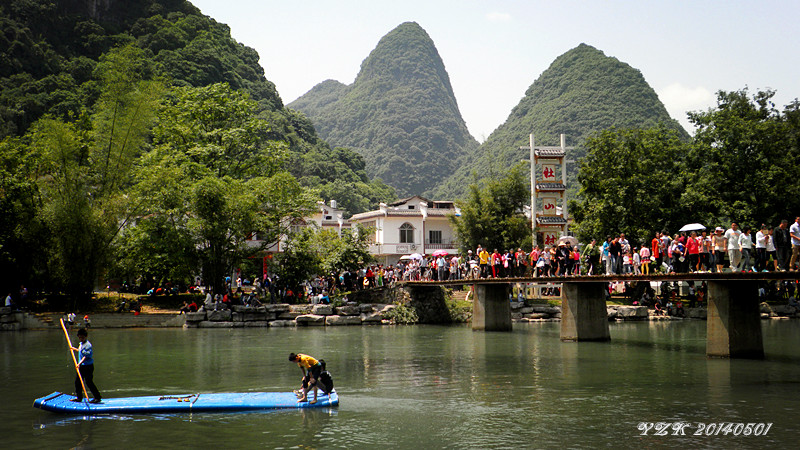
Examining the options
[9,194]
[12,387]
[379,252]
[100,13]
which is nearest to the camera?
[12,387]

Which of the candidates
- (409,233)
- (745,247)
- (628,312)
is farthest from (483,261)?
(409,233)

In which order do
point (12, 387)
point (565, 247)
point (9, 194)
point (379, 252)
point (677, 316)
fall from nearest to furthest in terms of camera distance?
point (12, 387) < point (565, 247) < point (9, 194) < point (677, 316) < point (379, 252)

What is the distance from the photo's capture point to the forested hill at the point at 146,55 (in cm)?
7531

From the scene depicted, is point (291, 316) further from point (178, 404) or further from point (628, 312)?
point (178, 404)

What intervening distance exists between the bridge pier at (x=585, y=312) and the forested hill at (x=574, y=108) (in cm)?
7237

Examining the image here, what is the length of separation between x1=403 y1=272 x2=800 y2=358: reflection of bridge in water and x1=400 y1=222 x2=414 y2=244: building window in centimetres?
3460

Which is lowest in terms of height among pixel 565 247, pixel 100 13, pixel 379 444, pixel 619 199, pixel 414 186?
pixel 379 444

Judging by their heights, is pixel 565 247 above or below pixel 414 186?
below

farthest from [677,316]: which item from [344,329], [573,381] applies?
[573,381]

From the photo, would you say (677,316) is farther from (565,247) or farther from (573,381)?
(573,381)

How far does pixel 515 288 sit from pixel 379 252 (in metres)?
20.6

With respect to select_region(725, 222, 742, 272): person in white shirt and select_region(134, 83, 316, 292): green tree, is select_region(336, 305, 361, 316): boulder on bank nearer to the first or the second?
select_region(134, 83, 316, 292): green tree

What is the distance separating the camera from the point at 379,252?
78.1 m

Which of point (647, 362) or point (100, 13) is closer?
point (647, 362)
